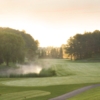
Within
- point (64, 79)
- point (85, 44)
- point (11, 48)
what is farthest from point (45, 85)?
point (85, 44)

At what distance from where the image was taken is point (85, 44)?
393ft

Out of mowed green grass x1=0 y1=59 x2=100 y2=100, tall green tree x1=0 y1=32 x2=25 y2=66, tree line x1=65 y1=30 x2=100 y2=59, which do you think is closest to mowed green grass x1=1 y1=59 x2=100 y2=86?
mowed green grass x1=0 y1=59 x2=100 y2=100

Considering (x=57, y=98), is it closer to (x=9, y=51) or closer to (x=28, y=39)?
(x=9, y=51)

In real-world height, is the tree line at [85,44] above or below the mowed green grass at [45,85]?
above

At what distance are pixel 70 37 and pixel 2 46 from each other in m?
73.8

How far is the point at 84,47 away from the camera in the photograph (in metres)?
120

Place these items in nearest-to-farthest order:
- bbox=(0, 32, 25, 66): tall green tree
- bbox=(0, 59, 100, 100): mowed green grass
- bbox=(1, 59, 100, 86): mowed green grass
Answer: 1. bbox=(0, 59, 100, 100): mowed green grass
2. bbox=(1, 59, 100, 86): mowed green grass
3. bbox=(0, 32, 25, 66): tall green tree

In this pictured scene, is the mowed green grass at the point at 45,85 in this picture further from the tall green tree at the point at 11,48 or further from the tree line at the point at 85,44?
the tree line at the point at 85,44

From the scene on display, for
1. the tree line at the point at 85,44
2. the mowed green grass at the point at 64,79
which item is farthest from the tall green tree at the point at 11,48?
the tree line at the point at 85,44

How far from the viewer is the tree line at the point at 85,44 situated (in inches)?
4692

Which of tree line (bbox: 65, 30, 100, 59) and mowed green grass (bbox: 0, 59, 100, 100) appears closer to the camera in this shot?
mowed green grass (bbox: 0, 59, 100, 100)

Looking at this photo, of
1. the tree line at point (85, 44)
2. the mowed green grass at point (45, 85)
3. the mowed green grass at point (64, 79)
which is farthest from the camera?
the tree line at point (85, 44)

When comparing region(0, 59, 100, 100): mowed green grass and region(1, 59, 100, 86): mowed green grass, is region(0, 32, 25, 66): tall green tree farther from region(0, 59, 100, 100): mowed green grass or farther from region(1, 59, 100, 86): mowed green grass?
region(0, 59, 100, 100): mowed green grass

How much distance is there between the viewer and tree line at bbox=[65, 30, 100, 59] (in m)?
119
